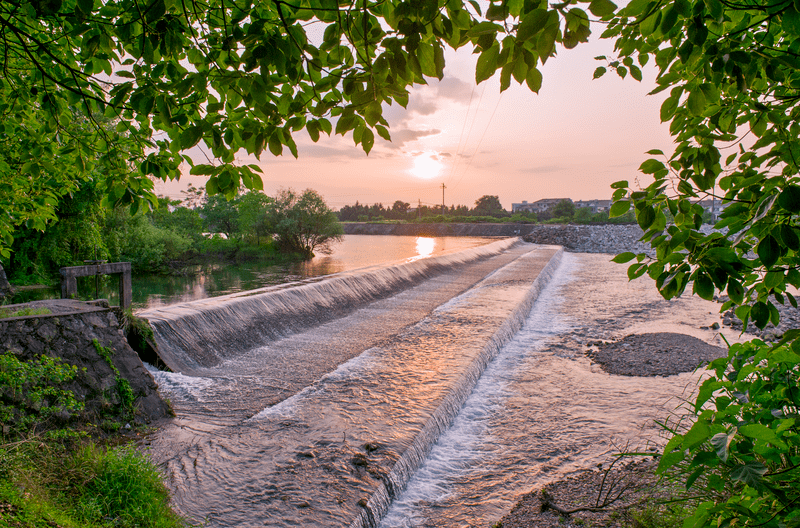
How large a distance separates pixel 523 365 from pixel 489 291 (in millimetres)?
6767

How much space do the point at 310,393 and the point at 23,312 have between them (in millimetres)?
3389

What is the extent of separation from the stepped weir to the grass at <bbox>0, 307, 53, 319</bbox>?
1.86 meters

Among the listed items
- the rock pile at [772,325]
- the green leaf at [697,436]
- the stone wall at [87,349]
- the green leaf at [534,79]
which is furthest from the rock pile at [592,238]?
the green leaf at [534,79]

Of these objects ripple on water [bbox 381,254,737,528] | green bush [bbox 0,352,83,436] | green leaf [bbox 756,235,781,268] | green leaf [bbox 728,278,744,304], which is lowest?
ripple on water [bbox 381,254,737,528]

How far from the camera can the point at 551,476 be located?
454 cm

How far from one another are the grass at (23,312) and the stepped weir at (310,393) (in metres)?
1.86

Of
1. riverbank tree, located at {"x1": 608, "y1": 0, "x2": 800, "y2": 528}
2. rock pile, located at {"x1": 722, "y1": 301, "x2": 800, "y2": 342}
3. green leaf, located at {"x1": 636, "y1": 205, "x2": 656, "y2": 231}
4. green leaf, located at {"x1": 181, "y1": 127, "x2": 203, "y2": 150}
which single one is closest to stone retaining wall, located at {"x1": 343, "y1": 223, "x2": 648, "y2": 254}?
rock pile, located at {"x1": 722, "y1": 301, "x2": 800, "y2": 342}

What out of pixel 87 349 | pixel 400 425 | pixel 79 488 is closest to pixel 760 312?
pixel 400 425

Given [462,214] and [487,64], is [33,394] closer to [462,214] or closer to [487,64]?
[487,64]

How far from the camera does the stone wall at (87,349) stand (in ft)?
13.8

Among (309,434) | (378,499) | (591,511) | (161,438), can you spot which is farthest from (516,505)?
(161,438)

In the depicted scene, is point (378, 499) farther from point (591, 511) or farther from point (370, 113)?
point (370, 113)

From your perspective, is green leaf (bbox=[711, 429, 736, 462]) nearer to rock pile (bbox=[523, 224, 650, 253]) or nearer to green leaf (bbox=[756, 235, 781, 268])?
green leaf (bbox=[756, 235, 781, 268])

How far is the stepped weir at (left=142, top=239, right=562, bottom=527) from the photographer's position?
148 inches
